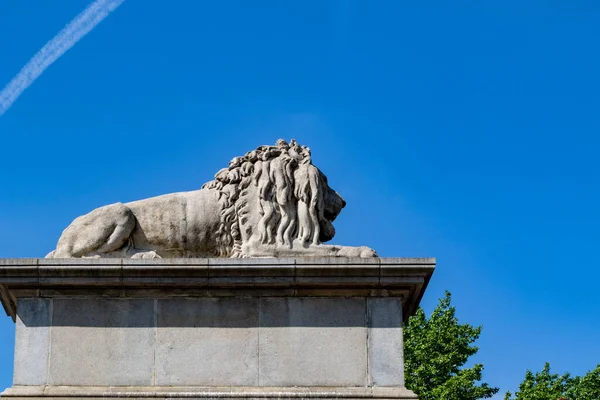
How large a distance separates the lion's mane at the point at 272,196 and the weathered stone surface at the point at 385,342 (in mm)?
1424

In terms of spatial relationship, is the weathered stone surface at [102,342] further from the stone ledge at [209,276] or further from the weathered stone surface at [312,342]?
the weathered stone surface at [312,342]

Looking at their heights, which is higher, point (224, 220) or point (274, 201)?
point (274, 201)

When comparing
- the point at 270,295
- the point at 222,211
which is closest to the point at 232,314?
the point at 270,295

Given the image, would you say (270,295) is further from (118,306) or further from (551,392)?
(551,392)

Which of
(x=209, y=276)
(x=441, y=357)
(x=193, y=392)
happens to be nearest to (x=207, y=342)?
(x=193, y=392)

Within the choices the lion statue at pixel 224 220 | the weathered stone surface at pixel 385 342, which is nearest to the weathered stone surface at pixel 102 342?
the lion statue at pixel 224 220

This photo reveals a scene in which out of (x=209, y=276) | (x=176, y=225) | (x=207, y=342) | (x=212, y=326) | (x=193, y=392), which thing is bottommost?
(x=193, y=392)

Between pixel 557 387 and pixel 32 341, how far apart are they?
1091 inches

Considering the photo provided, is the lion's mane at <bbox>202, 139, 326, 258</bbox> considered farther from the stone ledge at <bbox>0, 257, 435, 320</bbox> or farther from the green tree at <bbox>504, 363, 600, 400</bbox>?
the green tree at <bbox>504, 363, 600, 400</bbox>

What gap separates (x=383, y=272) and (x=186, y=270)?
8.98 feet

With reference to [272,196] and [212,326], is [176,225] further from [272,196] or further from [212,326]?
[212,326]

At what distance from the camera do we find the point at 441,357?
43875 mm

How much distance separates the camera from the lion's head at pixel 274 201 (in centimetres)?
1917

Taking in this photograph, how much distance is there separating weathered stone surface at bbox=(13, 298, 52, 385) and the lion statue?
104 cm
